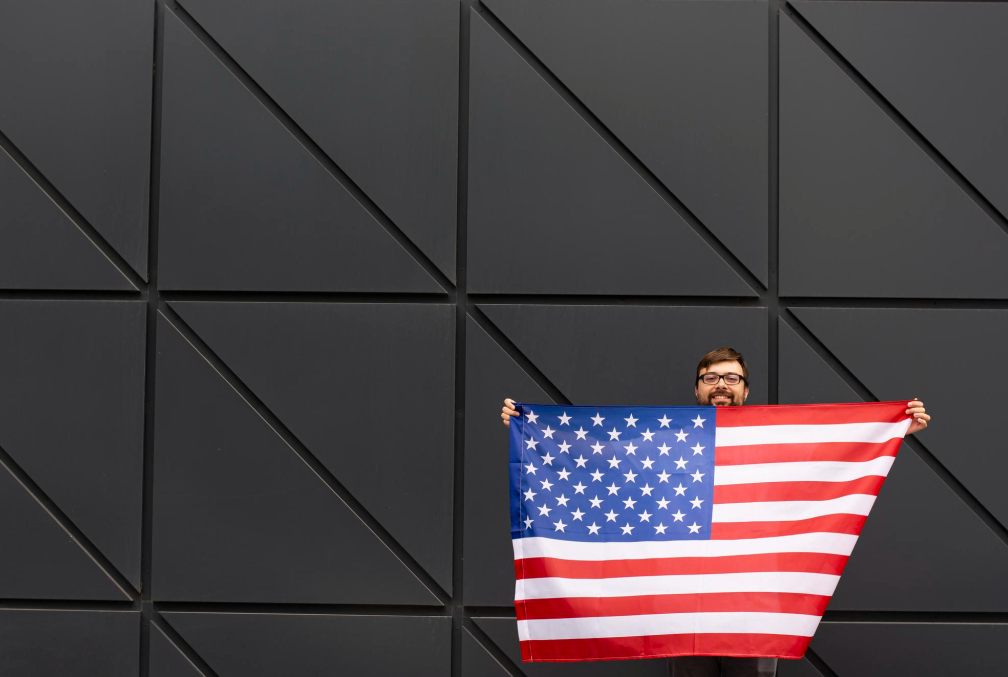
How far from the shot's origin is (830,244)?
445 cm

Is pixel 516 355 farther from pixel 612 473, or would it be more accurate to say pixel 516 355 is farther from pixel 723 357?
pixel 723 357

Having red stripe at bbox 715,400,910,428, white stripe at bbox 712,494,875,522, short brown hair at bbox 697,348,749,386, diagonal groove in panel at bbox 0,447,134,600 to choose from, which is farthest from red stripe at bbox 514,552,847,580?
diagonal groove in panel at bbox 0,447,134,600

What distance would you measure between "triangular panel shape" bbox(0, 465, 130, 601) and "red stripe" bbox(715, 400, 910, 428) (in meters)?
3.21

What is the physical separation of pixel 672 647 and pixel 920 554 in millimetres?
1702

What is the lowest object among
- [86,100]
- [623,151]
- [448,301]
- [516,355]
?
[516,355]

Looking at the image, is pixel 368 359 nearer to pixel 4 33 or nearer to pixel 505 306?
pixel 505 306

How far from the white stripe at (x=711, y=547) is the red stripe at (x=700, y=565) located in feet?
0.05

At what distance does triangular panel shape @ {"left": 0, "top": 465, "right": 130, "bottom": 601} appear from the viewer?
4.49 meters

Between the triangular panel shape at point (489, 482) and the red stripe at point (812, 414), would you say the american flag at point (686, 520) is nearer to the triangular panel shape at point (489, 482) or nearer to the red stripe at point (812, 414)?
the red stripe at point (812, 414)

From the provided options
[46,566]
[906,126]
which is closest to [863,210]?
[906,126]

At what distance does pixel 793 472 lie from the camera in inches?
140

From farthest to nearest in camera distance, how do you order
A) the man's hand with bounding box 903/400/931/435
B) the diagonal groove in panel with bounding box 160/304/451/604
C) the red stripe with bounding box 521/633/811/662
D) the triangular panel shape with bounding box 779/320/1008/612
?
1. the diagonal groove in panel with bounding box 160/304/451/604
2. the triangular panel shape with bounding box 779/320/1008/612
3. the man's hand with bounding box 903/400/931/435
4. the red stripe with bounding box 521/633/811/662

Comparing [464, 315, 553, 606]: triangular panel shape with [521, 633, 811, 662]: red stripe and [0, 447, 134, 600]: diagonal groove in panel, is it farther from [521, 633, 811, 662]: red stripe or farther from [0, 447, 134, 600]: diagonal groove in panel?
[0, 447, 134, 600]: diagonal groove in panel

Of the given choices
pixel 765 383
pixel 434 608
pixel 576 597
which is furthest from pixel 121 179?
pixel 765 383
